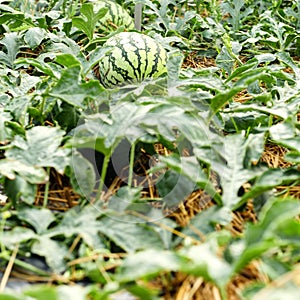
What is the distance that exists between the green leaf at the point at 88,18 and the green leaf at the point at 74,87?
0.74m

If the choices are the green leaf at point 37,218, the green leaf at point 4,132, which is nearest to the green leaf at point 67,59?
the green leaf at point 4,132

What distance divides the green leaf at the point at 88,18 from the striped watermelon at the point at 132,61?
0.16m

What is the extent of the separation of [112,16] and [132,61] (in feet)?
3.09

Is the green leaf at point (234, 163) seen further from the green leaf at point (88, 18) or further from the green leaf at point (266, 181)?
the green leaf at point (88, 18)

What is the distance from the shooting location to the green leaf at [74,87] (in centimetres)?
161

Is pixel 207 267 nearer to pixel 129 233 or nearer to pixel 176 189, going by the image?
pixel 129 233

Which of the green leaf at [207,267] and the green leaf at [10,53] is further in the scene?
the green leaf at [10,53]

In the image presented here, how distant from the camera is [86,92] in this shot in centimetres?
162

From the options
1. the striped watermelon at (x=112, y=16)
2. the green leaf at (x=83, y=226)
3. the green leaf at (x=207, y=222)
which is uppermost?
the green leaf at (x=207, y=222)

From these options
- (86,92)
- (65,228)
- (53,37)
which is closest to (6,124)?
(86,92)

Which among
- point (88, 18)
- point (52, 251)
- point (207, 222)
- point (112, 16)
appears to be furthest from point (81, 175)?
point (112, 16)

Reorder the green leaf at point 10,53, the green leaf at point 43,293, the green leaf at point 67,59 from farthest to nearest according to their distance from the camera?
1. the green leaf at point 10,53
2. the green leaf at point 67,59
3. the green leaf at point 43,293

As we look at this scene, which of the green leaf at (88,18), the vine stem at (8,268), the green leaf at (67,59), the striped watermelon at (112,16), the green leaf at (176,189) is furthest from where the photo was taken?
the striped watermelon at (112,16)

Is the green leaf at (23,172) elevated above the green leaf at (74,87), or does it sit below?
below
